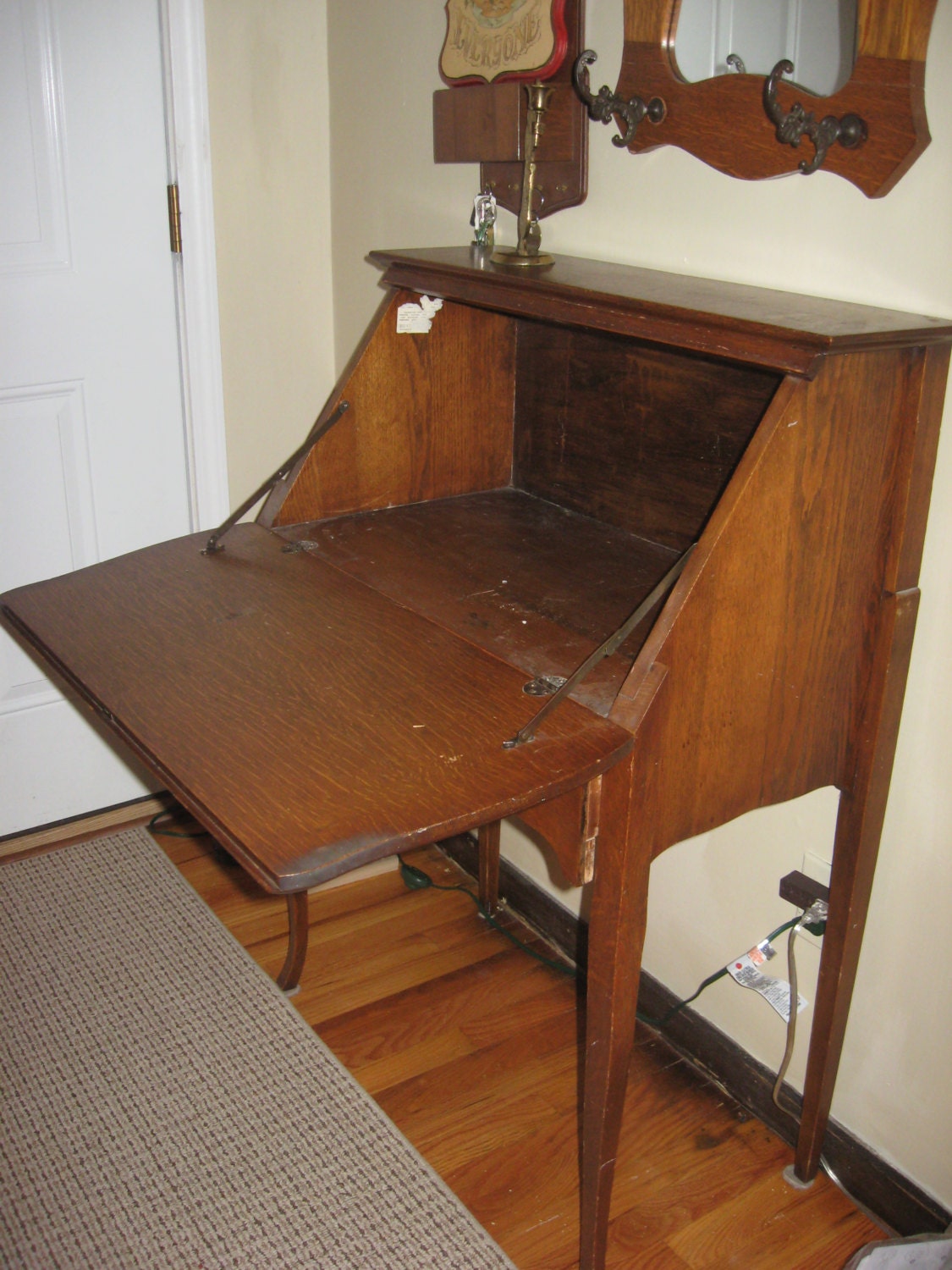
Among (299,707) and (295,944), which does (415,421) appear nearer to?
(299,707)

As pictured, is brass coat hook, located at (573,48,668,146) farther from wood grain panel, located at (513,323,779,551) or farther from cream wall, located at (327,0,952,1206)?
wood grain panel, located at (513,323,779,551)

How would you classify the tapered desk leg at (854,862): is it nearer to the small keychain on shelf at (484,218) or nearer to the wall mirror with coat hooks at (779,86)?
the wall mirror with coat hooks at (779,86)

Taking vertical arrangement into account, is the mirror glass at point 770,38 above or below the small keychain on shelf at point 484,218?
above

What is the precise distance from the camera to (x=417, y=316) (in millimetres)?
1615

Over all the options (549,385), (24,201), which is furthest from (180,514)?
(549,385)

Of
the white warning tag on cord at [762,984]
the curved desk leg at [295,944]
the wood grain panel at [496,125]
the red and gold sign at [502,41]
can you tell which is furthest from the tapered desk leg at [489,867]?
the red and gold sign at [502,41]

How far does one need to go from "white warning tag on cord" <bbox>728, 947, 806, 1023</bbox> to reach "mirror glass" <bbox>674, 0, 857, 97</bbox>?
3.53ft

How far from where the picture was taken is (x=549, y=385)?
1.68m

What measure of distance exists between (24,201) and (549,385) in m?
0.94

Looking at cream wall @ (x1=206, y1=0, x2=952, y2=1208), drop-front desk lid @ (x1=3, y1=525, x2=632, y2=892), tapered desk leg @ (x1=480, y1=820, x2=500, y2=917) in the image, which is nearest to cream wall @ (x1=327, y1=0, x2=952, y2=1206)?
cream wall @ (x1=206, y1=0, x2=952, y2=1208)

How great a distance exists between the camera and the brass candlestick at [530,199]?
4.71 ft

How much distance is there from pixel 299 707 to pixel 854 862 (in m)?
0.68

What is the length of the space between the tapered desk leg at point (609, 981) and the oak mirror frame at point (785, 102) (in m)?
0.67

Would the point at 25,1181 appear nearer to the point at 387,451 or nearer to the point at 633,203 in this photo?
the point at 387,451
